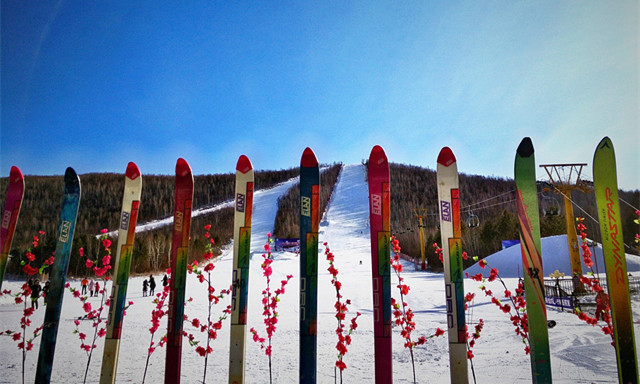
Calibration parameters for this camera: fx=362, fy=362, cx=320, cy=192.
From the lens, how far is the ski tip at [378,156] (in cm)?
357

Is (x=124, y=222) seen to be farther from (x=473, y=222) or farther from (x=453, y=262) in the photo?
(x=473, y=222)

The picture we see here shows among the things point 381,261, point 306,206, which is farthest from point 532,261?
point 306,206

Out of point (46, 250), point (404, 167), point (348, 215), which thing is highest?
point (404, 167)

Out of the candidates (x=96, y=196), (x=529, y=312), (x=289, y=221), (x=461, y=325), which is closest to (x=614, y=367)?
(x=529, y=312)

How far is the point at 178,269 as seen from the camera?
3678mm

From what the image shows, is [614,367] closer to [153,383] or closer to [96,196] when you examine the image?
[153,383]

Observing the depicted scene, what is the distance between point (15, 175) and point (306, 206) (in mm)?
3487

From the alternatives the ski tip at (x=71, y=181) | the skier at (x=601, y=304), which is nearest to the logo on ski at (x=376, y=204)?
the skier at (x=601, y=304)

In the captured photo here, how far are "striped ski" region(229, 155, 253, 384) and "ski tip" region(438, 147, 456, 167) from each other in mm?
1982

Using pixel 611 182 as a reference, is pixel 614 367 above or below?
below

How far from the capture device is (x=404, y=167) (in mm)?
49906

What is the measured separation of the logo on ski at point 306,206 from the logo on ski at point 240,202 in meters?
0.66

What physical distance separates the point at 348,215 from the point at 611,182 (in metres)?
26.4

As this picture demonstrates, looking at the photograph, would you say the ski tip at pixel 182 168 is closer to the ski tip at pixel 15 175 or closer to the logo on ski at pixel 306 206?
the logo on ski at pixel 306 206
